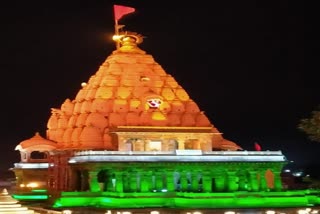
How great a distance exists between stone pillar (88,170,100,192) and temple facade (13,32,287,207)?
5 cm

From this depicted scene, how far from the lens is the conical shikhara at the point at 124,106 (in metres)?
38.3

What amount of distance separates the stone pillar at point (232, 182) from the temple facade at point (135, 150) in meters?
0.06

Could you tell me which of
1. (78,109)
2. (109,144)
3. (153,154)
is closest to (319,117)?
(153,154)

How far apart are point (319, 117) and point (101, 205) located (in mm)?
17888

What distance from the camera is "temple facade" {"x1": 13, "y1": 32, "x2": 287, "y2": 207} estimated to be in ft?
116

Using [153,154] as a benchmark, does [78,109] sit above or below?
above

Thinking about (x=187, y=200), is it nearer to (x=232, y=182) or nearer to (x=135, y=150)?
(x=232, y=182)

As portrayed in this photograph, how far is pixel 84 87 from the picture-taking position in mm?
42344

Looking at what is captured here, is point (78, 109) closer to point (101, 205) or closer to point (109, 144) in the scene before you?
point (109, 144)

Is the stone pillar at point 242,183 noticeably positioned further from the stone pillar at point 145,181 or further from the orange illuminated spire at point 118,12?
the orange illuminated spire at point 118,12

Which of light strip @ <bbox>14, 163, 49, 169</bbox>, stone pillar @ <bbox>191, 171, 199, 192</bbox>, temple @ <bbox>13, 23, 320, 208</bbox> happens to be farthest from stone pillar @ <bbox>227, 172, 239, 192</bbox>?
light strip @ <bbox>14, 163, 49, 169</bbox>

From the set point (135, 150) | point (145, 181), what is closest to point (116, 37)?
point (135, 150)

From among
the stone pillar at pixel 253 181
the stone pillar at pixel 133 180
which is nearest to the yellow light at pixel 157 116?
the stone pillar at pixel 133 180

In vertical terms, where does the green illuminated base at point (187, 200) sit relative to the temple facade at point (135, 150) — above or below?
below
